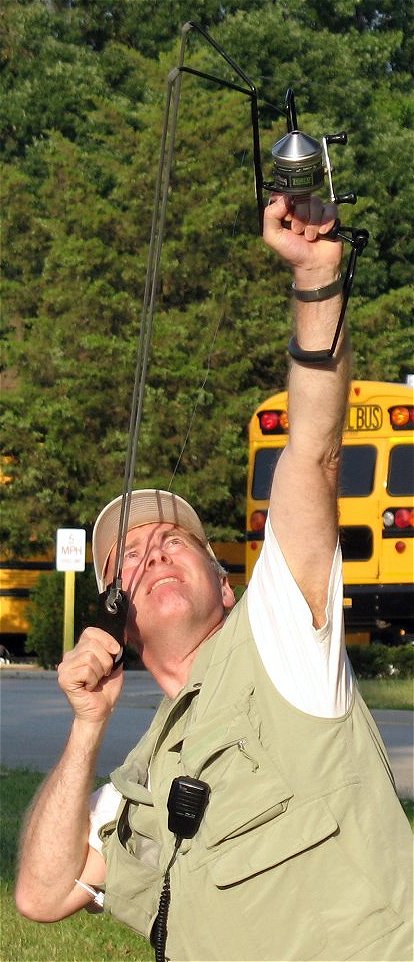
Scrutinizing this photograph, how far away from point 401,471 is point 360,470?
1.53 ft

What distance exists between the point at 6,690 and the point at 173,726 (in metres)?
12.4

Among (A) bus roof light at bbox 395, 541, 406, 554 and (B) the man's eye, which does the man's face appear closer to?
(B) the man's eye

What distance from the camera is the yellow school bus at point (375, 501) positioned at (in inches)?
673

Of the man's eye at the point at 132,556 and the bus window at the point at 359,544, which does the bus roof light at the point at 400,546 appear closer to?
the bus window at the point at 359,544

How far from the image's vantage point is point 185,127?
20.6m

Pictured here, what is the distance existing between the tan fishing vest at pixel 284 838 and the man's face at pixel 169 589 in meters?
0.40

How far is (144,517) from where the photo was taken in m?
3.37

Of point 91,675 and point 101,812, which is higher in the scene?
point 91,675

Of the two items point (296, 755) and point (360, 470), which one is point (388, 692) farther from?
point (296, 755)

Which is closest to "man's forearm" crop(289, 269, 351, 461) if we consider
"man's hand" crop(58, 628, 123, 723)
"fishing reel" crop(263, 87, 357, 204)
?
"fishing reel" crop(263, 87, 357, 204)

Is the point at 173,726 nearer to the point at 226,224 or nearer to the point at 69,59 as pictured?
the point at 226,224

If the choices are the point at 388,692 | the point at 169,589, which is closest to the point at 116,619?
the point at 169,589

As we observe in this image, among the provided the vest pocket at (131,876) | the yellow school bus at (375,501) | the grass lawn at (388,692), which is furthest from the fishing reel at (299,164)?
the yellow school bus at (375,501)

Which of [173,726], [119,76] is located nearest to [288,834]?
[173,726]
